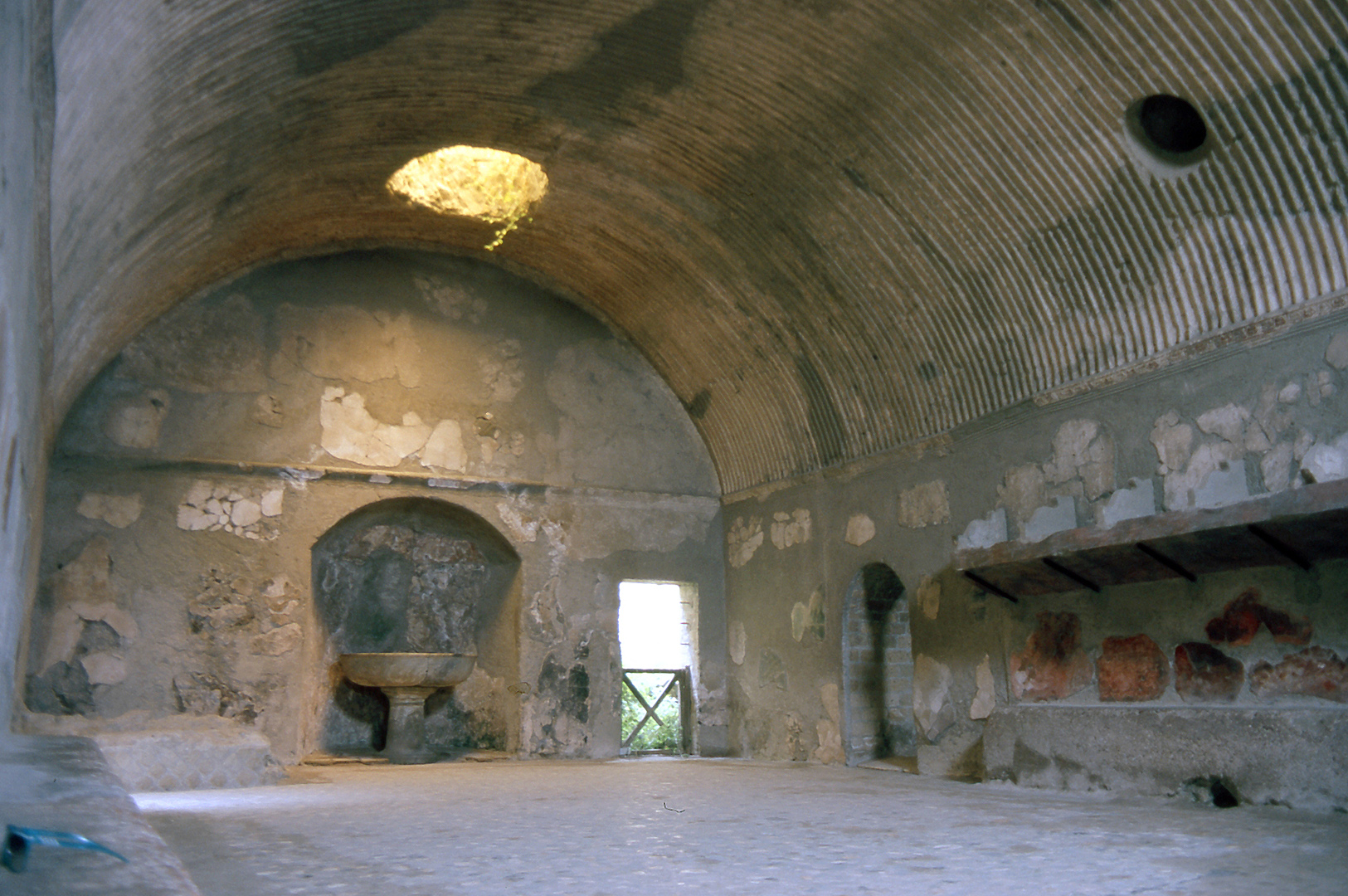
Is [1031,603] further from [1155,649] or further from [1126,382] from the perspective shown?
[1126,382]

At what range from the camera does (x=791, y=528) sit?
988 centimetres

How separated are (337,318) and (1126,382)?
6711 millimetres

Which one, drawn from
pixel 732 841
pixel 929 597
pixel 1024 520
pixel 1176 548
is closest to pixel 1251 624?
pixel 1176 548

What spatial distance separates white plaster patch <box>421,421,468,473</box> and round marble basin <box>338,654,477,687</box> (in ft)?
5.71

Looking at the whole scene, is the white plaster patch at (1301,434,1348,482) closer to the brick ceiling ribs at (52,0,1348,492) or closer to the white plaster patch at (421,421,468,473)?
the brick ceiling ribs at (52,0,1348,492)

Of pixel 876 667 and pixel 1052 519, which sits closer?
pixel 1052 519

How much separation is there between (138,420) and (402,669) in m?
3.02

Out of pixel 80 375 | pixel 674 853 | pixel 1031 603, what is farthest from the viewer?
pixel 80 375

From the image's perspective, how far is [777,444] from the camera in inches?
395

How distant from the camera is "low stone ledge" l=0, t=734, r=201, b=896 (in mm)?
1272

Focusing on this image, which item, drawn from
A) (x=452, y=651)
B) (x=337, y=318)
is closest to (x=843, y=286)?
(x=337, y=318)

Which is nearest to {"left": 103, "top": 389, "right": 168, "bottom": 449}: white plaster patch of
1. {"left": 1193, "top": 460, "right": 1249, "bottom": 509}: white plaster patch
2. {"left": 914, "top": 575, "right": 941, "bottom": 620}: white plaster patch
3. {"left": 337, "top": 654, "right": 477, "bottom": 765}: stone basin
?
{"left": 337, "top": 654, "right": 477, "bottom": 765}: stone basin

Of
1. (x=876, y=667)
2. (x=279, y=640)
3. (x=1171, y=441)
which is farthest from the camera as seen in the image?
(x=876, y=667)

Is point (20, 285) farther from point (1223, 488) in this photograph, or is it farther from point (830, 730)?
point (830, 730)
